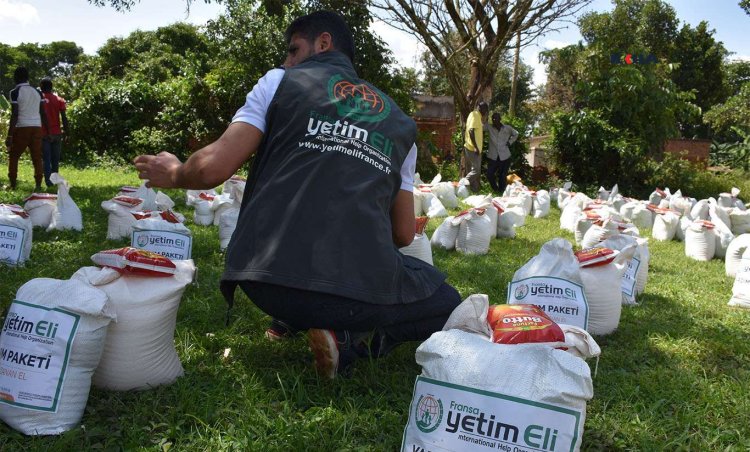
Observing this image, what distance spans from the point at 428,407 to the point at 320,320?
1.75ft

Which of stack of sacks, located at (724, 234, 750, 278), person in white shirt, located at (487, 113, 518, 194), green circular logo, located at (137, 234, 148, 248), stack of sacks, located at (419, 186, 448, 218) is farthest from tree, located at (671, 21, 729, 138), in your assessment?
green circular logo, located at (137, 234, 148, 248)

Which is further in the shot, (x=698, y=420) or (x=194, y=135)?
(x=194, y=135)

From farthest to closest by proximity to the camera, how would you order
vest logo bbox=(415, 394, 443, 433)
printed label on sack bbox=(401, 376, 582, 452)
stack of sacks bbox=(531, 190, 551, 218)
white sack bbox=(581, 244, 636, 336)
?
1. stack of sacks bbox=(531, 190, 551, 218)
2. white sack bbox=(581, 244, 636, 336)
3. vest logo bbox=(415, 394, 443, 433)
4. printed label on sack bbox=(401, 376, 582, 452)

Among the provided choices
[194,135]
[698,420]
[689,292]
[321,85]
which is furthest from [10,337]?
[194,135]

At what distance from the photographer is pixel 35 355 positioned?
5.89ft

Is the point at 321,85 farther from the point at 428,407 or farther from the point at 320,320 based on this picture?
the point at 428,407

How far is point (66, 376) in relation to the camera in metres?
1.81

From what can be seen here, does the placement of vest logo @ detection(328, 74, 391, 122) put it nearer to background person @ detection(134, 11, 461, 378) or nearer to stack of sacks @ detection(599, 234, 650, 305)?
background person @ detection(134, 11, 461, 378)

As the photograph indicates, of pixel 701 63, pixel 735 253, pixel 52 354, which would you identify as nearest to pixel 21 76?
pixel 52 354

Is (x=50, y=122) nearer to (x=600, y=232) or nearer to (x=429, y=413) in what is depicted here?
(x=600, y=232)

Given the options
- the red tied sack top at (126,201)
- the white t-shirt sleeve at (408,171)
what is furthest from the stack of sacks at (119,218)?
the white t-shirt sleeve at (408,171)

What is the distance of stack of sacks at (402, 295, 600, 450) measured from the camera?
150cm

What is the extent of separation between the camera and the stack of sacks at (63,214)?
4645 mm

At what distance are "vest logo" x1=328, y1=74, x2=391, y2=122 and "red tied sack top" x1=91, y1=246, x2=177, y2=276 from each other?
774 millimetres
